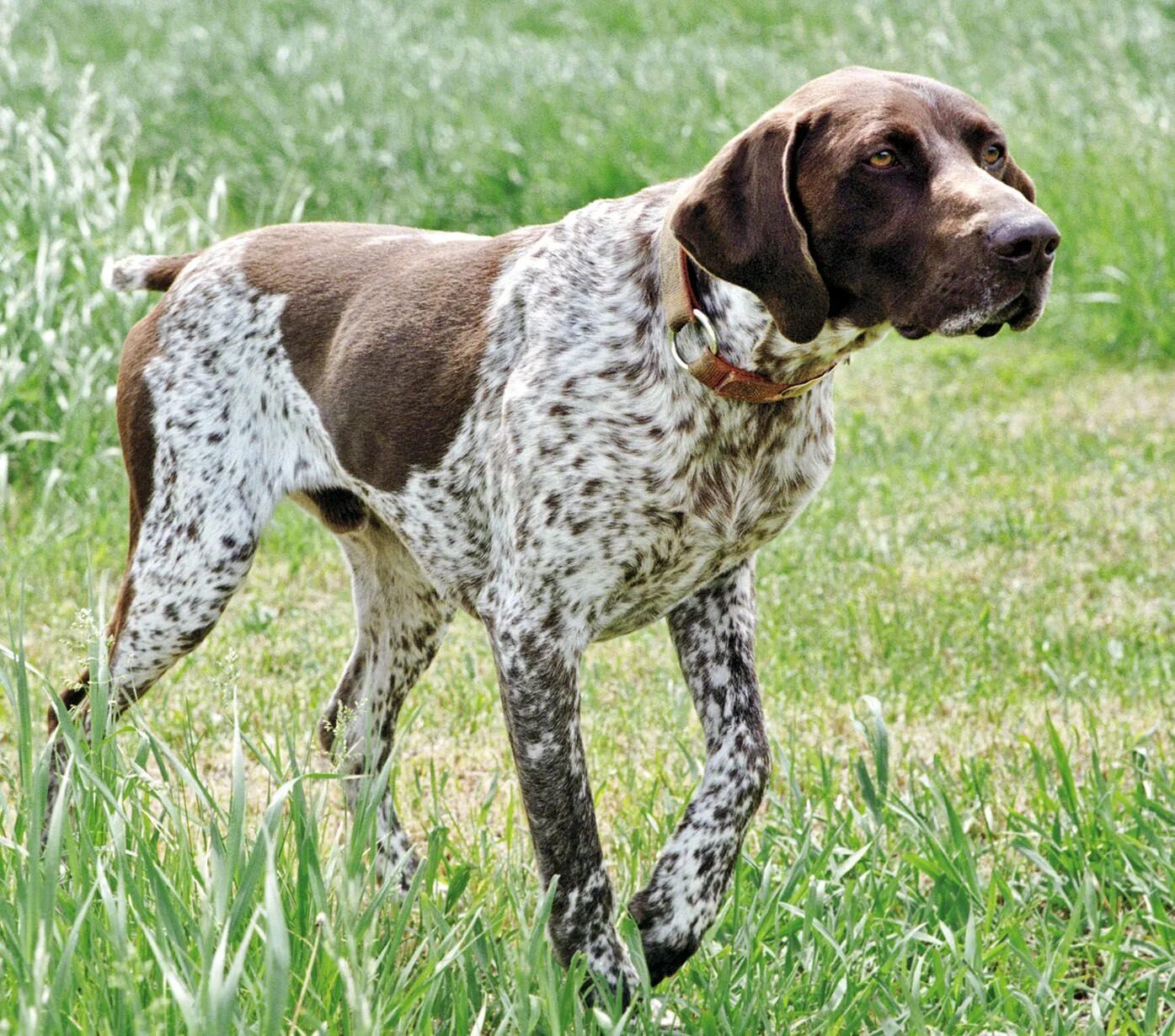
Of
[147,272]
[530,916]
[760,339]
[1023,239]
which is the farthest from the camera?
[147,272]

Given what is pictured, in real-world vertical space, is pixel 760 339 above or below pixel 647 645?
above

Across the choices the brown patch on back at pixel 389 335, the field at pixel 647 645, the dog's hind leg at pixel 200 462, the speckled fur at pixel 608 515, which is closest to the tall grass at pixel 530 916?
the field at pixel 647 645

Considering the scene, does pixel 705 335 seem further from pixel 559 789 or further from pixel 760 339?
pixel 559 789

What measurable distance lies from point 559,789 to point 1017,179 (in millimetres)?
1357

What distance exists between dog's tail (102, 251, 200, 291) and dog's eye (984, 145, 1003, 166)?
72.7 inches

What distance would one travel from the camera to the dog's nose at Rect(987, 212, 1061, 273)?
2.66 metres

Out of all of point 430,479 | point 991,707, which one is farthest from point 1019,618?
point 430,479

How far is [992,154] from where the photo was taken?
302 centimetres

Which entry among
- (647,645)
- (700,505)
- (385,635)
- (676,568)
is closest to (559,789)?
(676,568)

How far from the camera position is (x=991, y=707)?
4523 millimetres

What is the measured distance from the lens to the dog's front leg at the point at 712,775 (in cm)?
301

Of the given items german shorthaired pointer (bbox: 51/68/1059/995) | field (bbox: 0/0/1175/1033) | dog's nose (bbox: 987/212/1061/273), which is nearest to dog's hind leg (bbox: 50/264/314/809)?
german shorthaired pointer (bbox: 51/68/1059/995)

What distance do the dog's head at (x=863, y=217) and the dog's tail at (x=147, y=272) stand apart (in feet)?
5.11

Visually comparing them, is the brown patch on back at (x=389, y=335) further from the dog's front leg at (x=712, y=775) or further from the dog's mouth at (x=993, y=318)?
the dog's mouth at (x=993, y=318)
